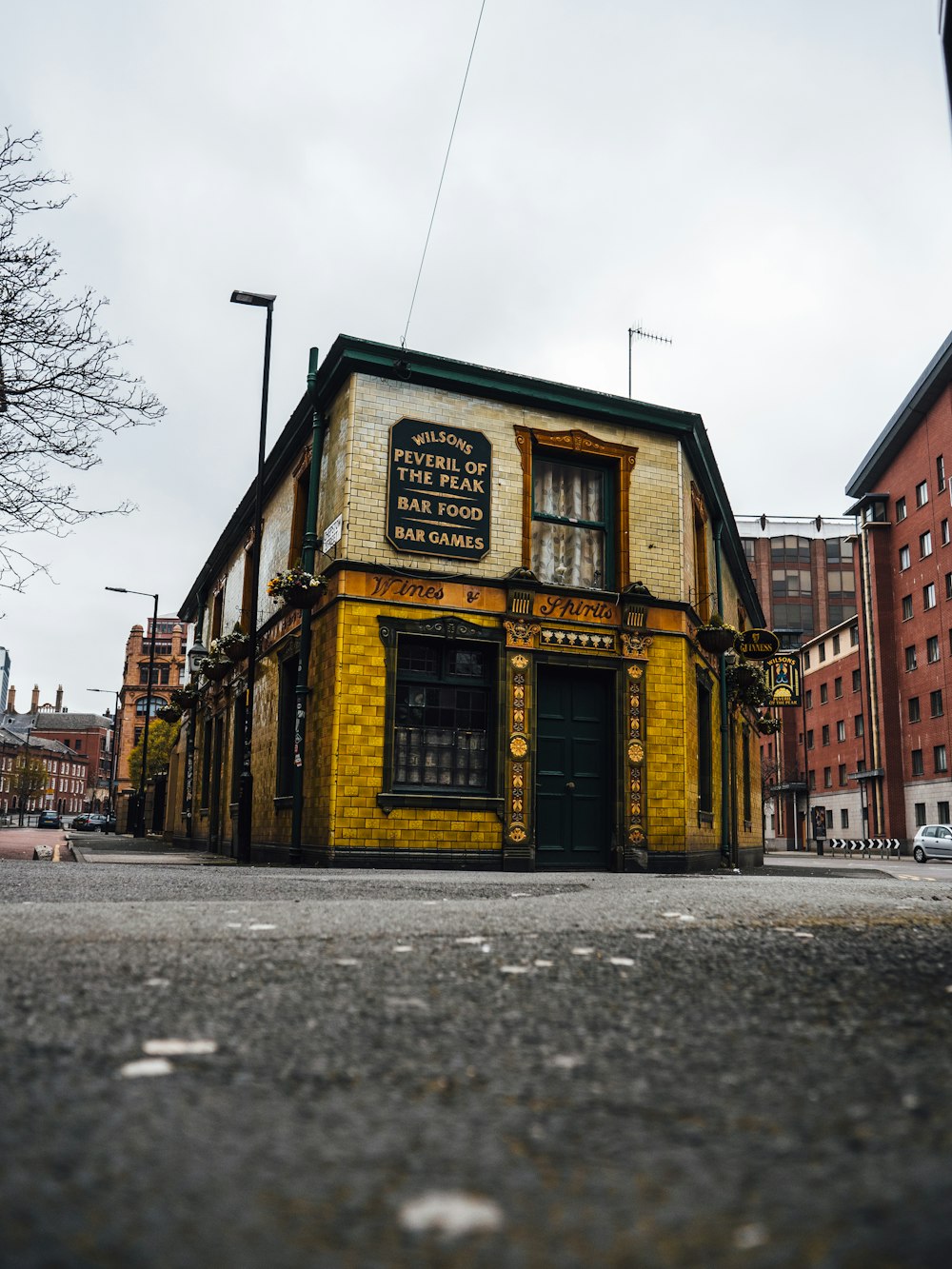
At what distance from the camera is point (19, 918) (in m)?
5.19

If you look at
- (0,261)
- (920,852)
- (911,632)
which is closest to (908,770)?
(911,632)

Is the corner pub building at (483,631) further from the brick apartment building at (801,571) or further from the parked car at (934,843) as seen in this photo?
the brick apartment building at (801,571)

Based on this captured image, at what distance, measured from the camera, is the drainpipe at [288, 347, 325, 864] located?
600 inches

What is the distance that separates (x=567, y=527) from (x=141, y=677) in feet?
287

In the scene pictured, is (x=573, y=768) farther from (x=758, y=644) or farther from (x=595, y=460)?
(x=758, y=644)

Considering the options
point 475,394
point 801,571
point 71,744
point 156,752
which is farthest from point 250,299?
point 71,744

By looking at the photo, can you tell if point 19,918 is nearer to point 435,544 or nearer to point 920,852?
point 435,544

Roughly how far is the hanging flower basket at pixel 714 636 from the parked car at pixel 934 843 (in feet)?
66.6

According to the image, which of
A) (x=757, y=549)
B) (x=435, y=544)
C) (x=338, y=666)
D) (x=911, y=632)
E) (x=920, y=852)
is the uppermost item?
(x=757, y=549)

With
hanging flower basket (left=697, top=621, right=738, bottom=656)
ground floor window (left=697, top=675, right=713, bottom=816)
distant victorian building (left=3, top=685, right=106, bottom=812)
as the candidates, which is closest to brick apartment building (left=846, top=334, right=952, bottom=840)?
ground floor window (left=697, top=675, right=713, bottom=816)

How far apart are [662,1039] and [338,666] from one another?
12.0 metres

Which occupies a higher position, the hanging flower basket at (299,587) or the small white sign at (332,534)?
the small white sign at (332,534)

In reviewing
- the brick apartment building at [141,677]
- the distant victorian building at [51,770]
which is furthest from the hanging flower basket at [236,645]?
the distant victorian building at [51,770]

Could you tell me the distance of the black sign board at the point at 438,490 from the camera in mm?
15211
